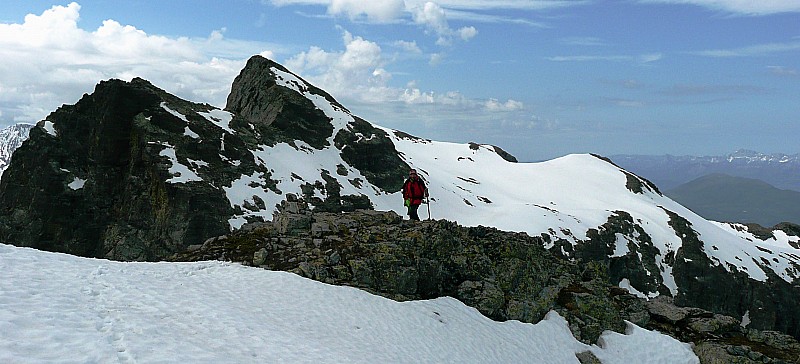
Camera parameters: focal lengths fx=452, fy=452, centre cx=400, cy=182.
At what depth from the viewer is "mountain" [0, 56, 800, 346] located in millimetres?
40250

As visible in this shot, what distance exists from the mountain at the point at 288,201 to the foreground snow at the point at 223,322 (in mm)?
2468

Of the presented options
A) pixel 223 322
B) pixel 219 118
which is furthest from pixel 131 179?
pixel 223 322

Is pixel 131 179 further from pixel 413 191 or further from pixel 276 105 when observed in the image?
pixel 413 191

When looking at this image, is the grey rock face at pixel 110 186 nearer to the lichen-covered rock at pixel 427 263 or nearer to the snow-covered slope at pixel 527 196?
the snow-covered slope at pixel 527 196

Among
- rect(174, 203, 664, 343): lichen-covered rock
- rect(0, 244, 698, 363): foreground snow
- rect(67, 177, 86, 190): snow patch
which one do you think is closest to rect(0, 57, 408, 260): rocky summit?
rect(67, 177, 86, 190): snow patch

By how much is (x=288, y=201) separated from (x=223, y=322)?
120 feet

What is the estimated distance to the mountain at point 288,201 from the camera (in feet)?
132

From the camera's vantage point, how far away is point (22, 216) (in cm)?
4153

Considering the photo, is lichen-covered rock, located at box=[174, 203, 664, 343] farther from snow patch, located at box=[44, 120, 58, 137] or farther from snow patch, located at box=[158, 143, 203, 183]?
snow patch, located at box=[44, 120, 58, 137]

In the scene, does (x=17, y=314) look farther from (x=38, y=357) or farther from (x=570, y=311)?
(x=570, y=311)

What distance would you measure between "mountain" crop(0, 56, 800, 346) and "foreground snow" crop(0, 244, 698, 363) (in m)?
2.47

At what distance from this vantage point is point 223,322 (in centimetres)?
1323

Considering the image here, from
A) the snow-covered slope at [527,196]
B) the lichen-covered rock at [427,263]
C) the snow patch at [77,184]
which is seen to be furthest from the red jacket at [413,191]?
the snow patch at [77,184]

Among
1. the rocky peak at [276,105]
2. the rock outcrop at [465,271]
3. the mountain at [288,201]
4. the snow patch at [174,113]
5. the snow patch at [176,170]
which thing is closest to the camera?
the rock outcrop at [465,271]
